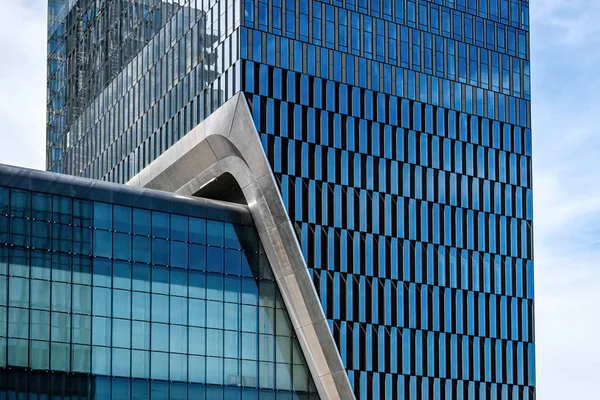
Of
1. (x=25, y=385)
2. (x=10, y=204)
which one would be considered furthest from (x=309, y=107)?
(x=25, y=385)

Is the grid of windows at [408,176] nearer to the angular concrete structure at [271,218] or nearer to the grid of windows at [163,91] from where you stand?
the angular concrete structure at [271,218]

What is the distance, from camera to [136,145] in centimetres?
8519

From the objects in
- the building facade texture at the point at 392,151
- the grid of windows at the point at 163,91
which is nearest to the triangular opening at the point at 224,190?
the grid of windows at the point at 163,91

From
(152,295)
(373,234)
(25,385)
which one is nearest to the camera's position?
(25,385)

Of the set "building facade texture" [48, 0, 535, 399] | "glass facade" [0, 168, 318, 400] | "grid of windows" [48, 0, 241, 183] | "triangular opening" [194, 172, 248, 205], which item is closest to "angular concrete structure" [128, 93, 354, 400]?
"triangular opening" [194, 172, 248, 205]

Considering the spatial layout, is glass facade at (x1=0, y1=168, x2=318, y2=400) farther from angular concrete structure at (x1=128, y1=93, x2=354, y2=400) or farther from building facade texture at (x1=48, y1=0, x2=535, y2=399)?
building facade texture at (x1=48, y1=0, x2=535, y2=399)

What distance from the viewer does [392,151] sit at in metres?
77.4

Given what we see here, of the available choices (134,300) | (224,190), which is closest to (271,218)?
(224,190)

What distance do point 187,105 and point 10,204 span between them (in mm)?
15742

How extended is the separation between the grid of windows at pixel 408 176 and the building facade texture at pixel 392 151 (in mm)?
106

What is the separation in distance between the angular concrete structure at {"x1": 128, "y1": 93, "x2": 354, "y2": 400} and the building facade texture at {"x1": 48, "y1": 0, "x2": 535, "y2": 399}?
67 cm

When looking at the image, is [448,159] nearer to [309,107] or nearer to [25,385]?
[309,107]

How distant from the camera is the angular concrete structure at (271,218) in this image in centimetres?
7188

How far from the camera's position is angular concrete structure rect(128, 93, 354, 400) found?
71875 mm
